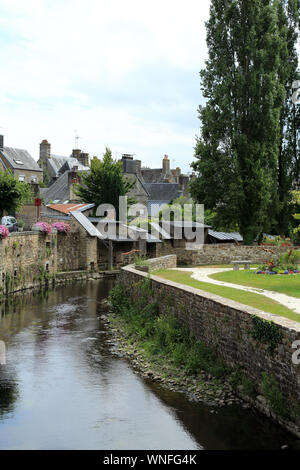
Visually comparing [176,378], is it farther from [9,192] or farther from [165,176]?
[165,176]

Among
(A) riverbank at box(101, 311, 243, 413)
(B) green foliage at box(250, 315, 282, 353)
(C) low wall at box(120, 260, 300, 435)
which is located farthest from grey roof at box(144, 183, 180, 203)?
(B) green foliage at box(250, 315, 282, 353)

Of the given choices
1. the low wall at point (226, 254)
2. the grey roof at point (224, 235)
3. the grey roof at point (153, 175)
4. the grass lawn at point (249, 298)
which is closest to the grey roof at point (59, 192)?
the grey roof at point (224, 235)

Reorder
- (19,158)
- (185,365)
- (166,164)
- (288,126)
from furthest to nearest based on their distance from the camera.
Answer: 1. (166,164)
2. (19,158)
3. (288,126)
4. (185,365)

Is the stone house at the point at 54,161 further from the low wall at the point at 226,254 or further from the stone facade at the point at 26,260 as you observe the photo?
the low wall at the point at 226,254

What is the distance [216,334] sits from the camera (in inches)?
452

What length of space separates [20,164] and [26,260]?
31.0 meters

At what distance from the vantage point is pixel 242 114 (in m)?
30.2

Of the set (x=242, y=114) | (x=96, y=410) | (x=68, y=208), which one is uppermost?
(x=242, y=114)

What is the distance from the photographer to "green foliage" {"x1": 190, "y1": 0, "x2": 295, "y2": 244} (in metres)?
29.5

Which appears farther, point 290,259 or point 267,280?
point 290,259

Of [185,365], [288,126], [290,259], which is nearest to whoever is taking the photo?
[185,365]

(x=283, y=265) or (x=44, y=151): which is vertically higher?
(x=44, y=151)

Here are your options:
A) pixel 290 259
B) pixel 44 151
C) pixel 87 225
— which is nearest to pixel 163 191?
pixel 44 151

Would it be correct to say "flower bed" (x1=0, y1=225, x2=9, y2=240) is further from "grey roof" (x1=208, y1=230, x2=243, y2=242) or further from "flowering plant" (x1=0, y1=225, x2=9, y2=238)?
"grey roof" (x1=208, y1=230, x2=243, y2=242)
